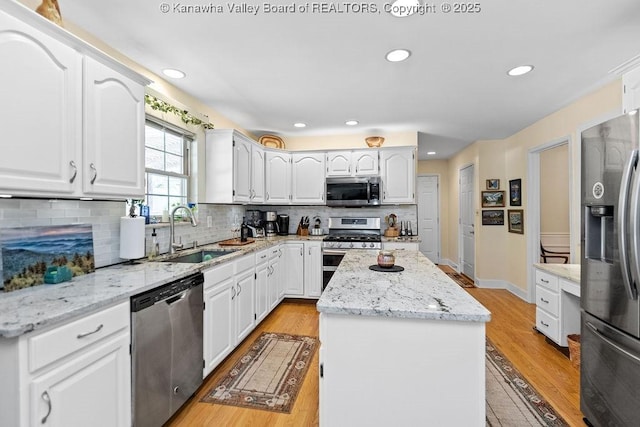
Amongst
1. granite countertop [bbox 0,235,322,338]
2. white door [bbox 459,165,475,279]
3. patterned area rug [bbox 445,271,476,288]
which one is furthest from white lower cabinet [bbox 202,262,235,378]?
white door [bbox 459,165,475,279]

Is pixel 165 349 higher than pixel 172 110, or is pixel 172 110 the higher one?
pixel 172 110

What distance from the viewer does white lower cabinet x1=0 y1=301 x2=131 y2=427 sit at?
1061 mm

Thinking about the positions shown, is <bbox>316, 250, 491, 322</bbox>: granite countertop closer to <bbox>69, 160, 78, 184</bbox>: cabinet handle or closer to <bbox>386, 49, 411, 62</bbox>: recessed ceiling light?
<bbox>69, 160, 78, 184</bbox>: cabinet handle

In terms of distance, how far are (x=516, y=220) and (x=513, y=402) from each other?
3.23m

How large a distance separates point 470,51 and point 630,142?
1.19 m

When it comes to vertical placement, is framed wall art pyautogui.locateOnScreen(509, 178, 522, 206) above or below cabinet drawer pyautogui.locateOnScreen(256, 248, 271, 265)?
above

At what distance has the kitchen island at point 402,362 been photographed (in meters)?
1.20

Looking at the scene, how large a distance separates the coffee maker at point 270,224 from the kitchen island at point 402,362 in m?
3.41

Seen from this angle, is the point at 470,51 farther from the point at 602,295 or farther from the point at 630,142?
the point at 602,295

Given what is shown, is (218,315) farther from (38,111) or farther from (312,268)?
(312,268)

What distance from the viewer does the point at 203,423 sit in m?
1.86

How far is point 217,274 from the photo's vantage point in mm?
2340

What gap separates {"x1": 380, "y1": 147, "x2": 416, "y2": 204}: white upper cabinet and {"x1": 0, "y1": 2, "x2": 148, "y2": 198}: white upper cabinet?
320 cm

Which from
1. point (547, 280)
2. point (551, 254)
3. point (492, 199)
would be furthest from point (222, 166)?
point (551, 254)
